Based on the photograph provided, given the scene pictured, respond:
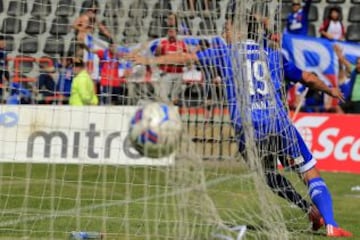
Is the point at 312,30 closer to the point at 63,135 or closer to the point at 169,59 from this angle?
the point at 63,135

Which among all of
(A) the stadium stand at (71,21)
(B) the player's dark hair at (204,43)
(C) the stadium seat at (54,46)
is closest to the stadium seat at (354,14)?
(A) the stadium stand at (71,21)

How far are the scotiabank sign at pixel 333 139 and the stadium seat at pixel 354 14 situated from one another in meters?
4.12

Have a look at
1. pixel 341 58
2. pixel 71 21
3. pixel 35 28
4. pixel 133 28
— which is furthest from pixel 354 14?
pixel 133 28

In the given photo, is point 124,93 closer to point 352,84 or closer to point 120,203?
point 120,203

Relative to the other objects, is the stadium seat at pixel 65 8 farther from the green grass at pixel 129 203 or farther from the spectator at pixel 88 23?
the green grass at pixel 129 203

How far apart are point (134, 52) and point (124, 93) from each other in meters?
2.11

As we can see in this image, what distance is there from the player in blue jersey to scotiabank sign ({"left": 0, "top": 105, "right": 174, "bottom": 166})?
2362 millimetres

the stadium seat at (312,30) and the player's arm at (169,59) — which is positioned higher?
the player's arm at (169,59)

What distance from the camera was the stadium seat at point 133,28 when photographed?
278 inches

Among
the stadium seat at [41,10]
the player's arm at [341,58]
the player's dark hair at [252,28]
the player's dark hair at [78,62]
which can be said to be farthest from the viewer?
the player's arm at [341,58]

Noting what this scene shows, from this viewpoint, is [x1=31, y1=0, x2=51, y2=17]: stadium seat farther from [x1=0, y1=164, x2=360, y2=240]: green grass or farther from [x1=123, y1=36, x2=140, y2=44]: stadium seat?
[x1=123, y1=36, x2=140, y2=44]: stadium seat

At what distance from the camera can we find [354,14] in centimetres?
1978

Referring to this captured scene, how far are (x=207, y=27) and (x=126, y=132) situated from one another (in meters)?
2.78

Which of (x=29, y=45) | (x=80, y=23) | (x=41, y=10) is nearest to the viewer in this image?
(x=80, y=23)
